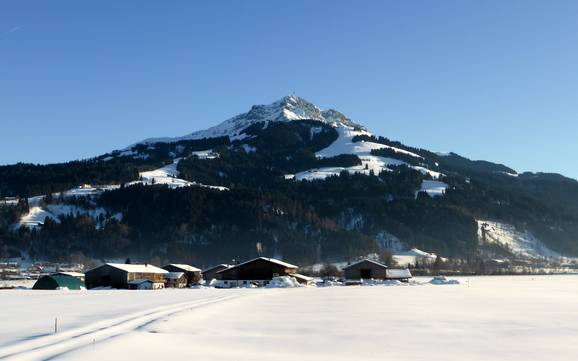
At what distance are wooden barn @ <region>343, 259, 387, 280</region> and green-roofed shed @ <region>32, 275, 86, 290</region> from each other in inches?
2157

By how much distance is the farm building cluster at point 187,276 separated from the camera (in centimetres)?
10906

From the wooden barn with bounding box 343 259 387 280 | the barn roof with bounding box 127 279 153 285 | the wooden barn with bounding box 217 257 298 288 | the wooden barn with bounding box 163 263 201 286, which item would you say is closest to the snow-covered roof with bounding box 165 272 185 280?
the wooden barn with bounding box 163 263 201 286

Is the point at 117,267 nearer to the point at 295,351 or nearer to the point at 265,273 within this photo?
the point at 265,273

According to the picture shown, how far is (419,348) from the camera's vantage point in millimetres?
Result: 20953

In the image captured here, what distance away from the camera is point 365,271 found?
429 ft

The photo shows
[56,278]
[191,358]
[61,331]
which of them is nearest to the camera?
[191,358]

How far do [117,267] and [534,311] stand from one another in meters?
90.4

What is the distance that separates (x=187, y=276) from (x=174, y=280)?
9.64 meters

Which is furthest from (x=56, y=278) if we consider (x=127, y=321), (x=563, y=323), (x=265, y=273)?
(x=563, y=323)

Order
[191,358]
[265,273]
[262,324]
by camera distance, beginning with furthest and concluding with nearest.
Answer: [265,273]
[262,324]
[191,358]

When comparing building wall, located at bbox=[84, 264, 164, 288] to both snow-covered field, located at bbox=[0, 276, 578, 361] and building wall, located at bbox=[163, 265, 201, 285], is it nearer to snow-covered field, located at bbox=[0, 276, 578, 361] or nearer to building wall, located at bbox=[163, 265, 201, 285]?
building wall, located at bbox=[163, 265, 201, 285]

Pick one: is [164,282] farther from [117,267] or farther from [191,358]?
[191,358]

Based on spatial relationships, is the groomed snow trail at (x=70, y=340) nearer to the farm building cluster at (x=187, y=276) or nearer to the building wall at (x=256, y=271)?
the farm building cluster at (x=187, y=276)

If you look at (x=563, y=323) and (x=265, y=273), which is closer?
(x=563, y=323)
